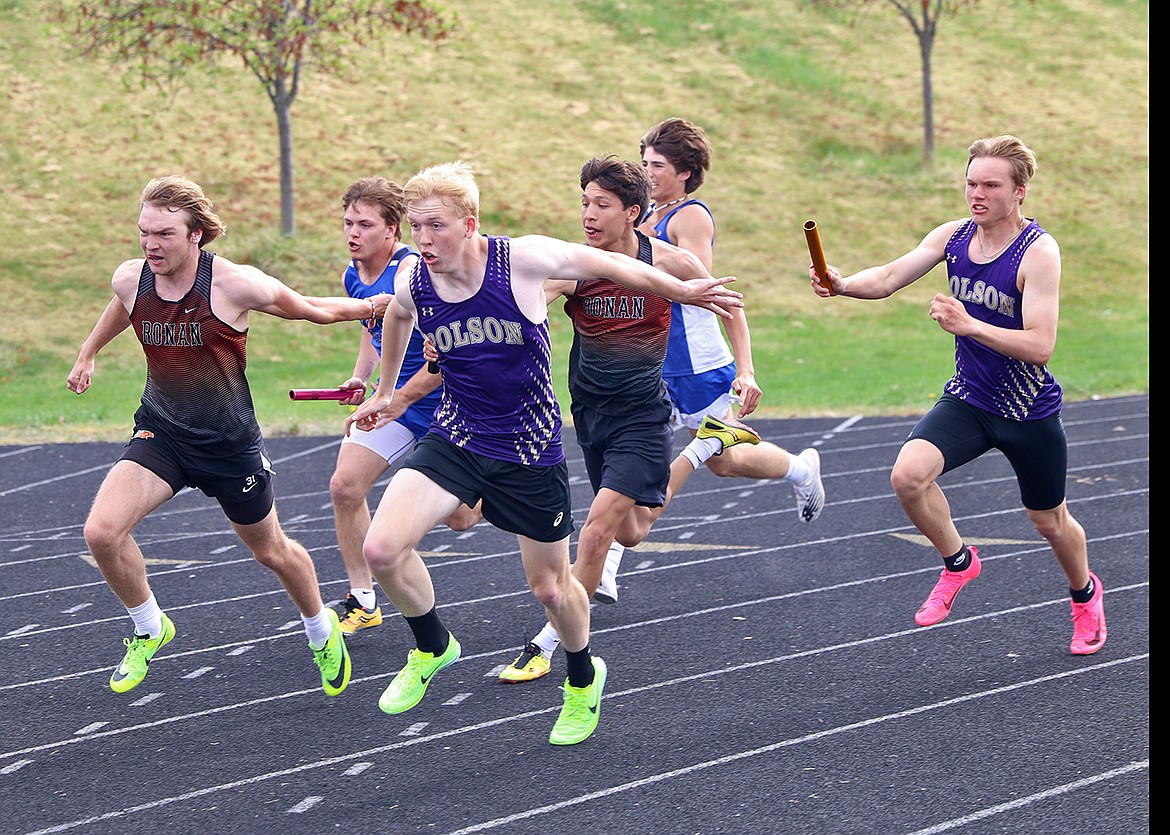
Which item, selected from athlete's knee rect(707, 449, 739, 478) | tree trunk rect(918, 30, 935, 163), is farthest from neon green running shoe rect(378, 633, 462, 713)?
tree trunk rect(918, 30, 935, 163)

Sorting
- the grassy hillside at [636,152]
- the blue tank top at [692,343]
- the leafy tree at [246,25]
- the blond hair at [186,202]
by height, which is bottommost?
the grassy hillside at [636,152]

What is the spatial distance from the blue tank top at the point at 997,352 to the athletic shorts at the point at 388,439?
2394mm

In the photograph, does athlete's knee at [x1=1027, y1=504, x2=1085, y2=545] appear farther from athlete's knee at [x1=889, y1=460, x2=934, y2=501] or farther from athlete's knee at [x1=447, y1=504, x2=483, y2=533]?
athlete's knee at [x1=447, y1=504, x2=483, y2=533]

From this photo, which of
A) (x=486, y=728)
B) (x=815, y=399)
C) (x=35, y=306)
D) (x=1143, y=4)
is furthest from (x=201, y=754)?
(x=1143, y=4)

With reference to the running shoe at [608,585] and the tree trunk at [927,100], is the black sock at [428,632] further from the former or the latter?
the tree trunk at [927,100]

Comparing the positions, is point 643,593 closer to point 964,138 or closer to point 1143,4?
point 964,138

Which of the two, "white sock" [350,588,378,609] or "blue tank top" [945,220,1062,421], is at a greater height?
"blue tank top" [945,220,1062,421]

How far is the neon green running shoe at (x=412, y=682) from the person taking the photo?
4.75 meters

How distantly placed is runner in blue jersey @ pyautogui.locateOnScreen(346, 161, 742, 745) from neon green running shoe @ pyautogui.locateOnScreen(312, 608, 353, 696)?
528mm

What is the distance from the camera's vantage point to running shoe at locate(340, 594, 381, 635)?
6191 millimetres

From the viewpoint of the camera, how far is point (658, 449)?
5.66 m

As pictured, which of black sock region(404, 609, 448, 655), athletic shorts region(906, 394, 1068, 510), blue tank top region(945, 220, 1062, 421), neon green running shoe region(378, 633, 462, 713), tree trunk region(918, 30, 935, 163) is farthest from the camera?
tree trunk region(918, 30, 935, 163)

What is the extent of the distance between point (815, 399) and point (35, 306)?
10058mm

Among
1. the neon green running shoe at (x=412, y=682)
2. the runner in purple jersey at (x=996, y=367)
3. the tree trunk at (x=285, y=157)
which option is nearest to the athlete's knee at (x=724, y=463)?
the runner in purple jersey at (x=996, y=367)
